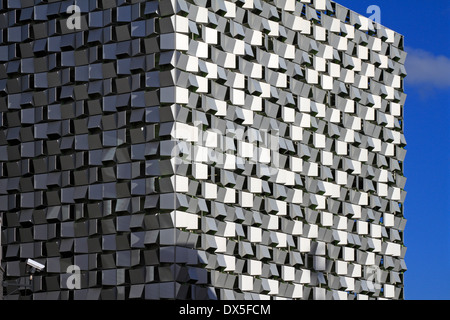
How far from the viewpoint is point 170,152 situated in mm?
79375

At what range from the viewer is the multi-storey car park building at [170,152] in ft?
261

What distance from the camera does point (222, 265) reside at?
81.1m

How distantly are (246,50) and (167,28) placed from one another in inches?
330

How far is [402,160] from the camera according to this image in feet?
348

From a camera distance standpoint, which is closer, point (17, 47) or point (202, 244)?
point (202, 244)

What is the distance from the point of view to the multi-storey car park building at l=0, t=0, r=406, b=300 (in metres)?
79.6
